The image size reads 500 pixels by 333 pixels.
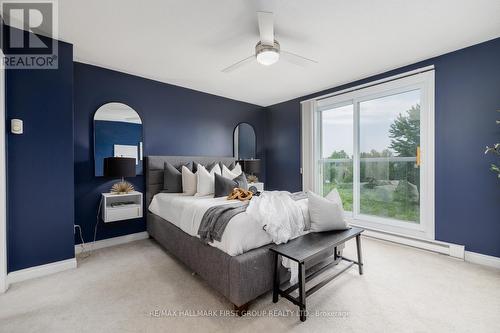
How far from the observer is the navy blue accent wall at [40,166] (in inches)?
88.7

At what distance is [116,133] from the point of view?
327cm

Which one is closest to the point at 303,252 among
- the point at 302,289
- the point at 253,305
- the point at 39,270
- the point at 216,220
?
the point at 302,289

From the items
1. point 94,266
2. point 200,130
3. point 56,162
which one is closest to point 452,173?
point 200,130

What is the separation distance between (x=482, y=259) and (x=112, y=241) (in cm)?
493

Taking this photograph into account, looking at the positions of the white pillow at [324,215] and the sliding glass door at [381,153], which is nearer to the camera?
the white pillow at [324,215]

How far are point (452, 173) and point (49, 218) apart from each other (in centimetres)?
501

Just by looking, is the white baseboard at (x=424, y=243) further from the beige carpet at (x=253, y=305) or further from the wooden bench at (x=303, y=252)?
the wooden bench at (x=303, y=252)

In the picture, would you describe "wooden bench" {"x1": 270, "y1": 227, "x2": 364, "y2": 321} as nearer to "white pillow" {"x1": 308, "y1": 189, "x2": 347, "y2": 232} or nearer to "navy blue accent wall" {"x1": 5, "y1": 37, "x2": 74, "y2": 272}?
"white pillow" {"x1": 308, "y1": 189, "x2": 347, "y2": 232}

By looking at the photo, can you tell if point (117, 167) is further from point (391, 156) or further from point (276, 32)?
point (391, 156)

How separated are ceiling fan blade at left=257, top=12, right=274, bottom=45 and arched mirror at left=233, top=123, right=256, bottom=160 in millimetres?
2806

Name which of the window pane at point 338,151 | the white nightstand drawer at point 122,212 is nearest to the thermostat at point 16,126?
the white nightstand drawer at point 122,212

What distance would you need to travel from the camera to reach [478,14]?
2074 mm

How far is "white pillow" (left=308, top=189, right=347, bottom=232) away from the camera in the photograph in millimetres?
2248

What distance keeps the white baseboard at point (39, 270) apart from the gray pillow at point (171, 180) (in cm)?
142
